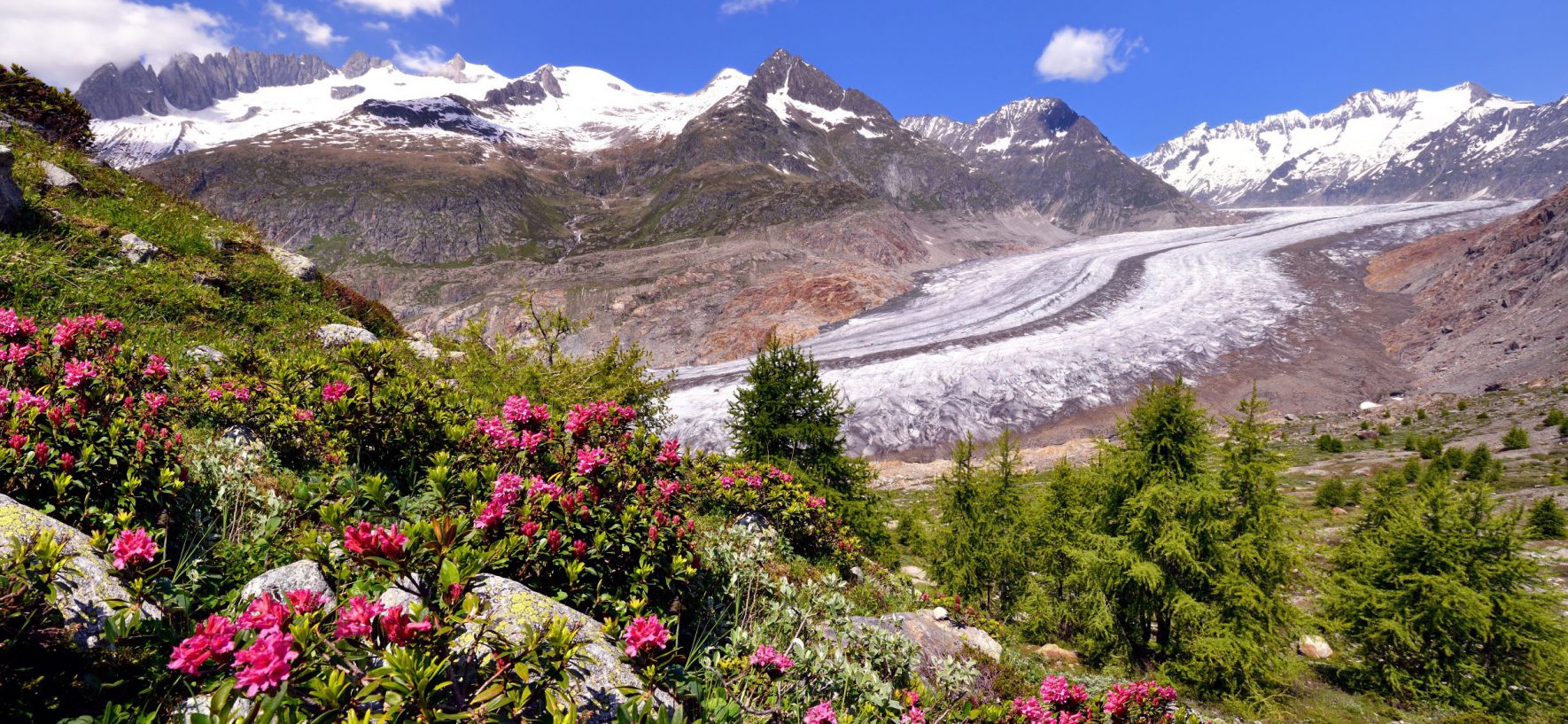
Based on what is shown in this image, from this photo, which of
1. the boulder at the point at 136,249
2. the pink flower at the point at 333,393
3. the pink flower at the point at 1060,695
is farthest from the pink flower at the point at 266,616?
the boulder at the point at 136,249

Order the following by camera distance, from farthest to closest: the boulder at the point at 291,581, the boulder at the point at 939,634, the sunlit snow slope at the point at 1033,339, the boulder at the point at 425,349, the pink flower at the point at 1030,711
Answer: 1. the sunlit snow slope at the point at 1033,339
2. the boulder at the point at 425,349
3. the boulder at the point at 939,634
4. the pink flower at the point at 1030,711
5. the boulder at the point at 291,581

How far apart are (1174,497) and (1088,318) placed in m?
52.8

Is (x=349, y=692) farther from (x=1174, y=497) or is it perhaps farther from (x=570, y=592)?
(x=1174, y=497)

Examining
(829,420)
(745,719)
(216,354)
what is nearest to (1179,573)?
(829,420)

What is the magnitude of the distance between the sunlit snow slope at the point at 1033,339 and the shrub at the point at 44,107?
2805cm

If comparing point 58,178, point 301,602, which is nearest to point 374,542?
point 301,602

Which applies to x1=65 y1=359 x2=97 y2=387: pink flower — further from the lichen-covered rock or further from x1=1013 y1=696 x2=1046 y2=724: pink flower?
x1=1013 y1=696 x2=1046 y2=724: pink flower

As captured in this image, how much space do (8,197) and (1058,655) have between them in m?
18.5

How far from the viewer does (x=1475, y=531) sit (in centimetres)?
1013

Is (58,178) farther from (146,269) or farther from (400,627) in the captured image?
(400,627)

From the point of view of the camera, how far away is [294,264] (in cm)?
1362

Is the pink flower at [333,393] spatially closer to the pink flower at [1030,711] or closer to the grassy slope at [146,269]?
the grassy slope at [146,269]

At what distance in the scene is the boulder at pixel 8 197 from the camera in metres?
7.97

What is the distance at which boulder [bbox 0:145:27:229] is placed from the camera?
797cm
